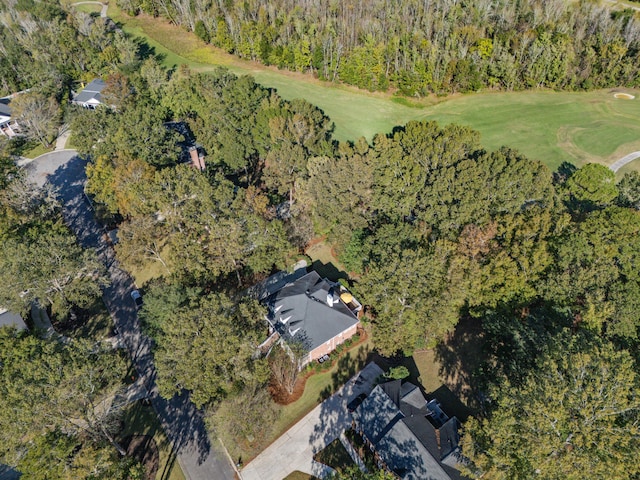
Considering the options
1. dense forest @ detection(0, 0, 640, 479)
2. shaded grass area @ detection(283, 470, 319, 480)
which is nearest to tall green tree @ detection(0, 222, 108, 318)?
dense forest @ detection(0, 0, 640, 479)

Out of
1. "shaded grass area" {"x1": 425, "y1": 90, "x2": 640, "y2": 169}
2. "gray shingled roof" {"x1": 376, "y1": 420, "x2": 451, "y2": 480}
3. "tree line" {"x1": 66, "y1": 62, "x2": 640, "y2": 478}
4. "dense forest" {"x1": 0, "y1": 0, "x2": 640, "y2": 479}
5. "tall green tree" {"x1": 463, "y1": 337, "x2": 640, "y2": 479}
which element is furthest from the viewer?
"shaded grass area" {"x1": 425, "y1": 90, "x2": 640, "y2": 169}

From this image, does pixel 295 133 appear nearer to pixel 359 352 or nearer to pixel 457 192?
pixel 457 192

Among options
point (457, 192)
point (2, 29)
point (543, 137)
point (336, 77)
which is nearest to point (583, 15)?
point (543, 137)

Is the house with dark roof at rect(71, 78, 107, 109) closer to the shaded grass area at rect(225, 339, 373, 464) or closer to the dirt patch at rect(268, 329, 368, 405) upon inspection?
the dirt patch at rect(268, 329, 368, 405)

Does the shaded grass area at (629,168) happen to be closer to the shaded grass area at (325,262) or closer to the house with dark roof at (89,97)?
the shaded grass area at (325,262)

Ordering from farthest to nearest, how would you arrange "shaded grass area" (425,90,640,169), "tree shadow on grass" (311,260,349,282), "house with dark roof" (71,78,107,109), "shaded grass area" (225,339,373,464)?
"house with dark roof" (71,78,107,109), "shaded grass area" (425,90,640,169), "tree shadow on grass" (311,260,349,282), "shaded grass area" (225,339,373,464)

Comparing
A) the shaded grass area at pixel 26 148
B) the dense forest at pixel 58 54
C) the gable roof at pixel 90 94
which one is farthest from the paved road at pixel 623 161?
the shaded grass area at pixel 26 148
